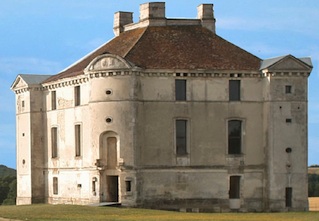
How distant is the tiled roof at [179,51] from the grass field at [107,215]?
37.9 ft

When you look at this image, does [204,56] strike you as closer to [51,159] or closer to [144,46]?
[144,46]

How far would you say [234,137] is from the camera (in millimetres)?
70812

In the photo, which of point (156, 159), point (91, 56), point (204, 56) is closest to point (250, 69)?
point (204, 56)

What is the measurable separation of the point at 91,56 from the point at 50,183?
400 inches

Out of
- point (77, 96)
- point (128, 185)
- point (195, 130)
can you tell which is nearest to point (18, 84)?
point (77, 96)

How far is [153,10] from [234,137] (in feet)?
38.2

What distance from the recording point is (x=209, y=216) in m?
59.2

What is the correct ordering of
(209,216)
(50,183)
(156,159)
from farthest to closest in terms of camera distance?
(50,183), (156,159), (209,216)

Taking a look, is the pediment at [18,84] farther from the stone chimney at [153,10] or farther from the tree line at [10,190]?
the tree line at [10,190]

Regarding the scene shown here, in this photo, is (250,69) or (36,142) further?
(36,142)

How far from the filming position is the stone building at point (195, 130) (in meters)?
68.7

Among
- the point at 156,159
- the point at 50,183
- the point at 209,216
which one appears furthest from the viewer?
the point at 50,183

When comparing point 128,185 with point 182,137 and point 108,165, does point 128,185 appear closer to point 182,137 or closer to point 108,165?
point 108,165

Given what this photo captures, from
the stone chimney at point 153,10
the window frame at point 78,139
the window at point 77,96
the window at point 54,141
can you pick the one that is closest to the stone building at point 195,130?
the window at point 77,96
